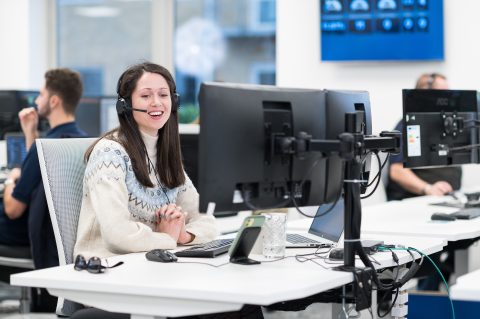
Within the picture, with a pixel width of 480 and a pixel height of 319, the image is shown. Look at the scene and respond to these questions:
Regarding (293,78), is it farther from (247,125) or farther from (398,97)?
(247,125)

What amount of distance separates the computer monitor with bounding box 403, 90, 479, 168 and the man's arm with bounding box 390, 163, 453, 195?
24.6 inches

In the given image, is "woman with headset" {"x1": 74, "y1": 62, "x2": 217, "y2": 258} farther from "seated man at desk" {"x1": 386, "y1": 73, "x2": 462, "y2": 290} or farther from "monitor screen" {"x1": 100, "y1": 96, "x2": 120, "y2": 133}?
"monitor screen" {"x1": 100, "y1": 96, "x2": 120, "y2": 133}

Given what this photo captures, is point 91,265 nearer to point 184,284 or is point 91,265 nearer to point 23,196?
point 184,284

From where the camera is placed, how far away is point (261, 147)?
207 centimetres

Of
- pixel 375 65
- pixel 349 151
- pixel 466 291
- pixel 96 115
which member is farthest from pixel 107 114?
pixel 466 291

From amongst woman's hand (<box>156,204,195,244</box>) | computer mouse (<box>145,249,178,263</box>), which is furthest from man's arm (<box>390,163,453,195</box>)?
computer mouse (<box>145,249,178,263</box>)

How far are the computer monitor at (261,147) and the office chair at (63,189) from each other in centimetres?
72

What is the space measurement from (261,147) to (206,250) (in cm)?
40

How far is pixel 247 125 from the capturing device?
2.04m

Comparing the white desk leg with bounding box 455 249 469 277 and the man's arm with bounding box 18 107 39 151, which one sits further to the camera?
the man's arm with bounding box 18 107 39 151

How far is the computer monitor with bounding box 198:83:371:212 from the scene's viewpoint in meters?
2.00

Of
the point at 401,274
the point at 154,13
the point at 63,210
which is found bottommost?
the point at 401,274

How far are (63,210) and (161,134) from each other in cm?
39

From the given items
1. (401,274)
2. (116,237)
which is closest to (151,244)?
(116,237)
